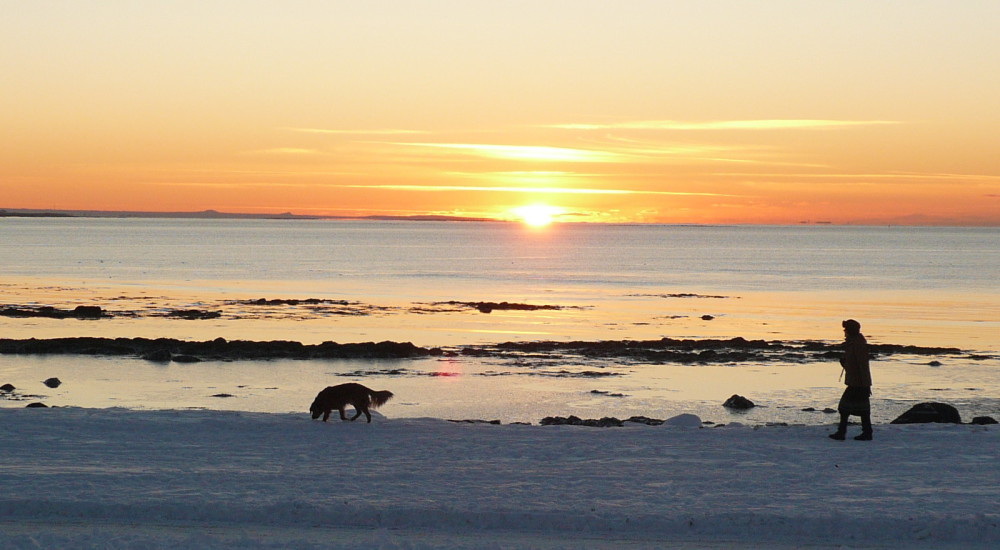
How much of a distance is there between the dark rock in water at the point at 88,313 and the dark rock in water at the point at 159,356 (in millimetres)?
17158

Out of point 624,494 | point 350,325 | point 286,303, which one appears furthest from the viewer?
point 286,303

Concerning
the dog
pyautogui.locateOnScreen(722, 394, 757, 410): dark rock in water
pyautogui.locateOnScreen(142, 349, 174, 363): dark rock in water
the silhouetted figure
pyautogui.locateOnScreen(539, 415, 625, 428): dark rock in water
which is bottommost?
pyautogui.locateOnScreen(142, 349, 174, 363): dark rock in water

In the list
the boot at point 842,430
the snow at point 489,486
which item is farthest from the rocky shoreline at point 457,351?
the boot at point 842,430

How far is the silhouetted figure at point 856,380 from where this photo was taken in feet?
50.4

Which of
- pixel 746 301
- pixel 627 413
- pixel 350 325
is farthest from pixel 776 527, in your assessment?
pixel 746 301

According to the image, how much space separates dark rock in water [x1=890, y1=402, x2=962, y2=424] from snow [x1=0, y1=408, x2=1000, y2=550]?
209 centimetres

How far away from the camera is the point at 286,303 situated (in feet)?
197

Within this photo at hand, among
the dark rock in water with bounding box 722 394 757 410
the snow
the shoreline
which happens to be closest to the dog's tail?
the snow

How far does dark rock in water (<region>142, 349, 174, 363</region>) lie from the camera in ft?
114

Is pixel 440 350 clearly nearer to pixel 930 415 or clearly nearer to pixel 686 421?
pixel 686 421

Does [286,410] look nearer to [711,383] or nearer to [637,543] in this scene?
[711,383]

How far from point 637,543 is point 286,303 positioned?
51387 mm

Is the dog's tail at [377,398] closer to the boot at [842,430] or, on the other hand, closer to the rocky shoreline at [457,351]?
the boot at [842,430]

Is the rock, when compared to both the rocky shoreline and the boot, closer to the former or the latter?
the boot
